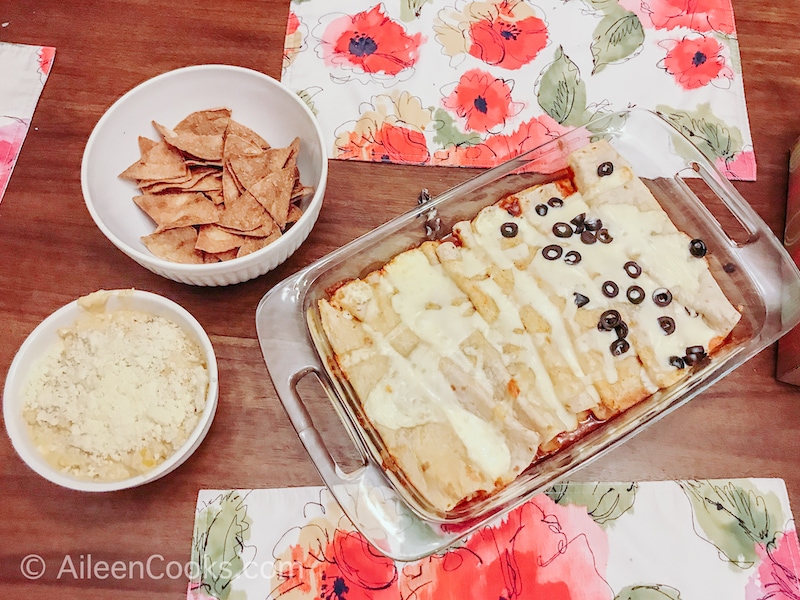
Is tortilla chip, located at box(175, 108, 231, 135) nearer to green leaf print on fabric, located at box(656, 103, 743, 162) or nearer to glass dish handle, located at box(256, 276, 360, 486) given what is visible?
glass dish handle, located at box(256, 276, 360, 486)

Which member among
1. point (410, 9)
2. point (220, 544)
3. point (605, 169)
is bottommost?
point (220, 544)

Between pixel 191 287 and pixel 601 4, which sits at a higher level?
pixel 601 4

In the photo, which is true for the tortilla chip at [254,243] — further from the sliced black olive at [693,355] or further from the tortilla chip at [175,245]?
the sliced black olive at [693,355]

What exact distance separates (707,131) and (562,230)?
584 millimetres

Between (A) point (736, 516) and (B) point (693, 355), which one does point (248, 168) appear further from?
(A) point (736, 516)

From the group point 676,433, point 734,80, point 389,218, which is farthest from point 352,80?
point 676,433

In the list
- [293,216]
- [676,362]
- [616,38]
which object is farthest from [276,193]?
[616,38]

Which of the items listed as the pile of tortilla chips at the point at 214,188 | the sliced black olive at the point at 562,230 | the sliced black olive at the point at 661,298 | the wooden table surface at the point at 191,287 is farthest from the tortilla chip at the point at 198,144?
the sliced black olive at the point at 661,298

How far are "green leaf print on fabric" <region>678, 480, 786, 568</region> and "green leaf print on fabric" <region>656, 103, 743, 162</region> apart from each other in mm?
779

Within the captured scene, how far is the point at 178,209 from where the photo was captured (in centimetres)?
131

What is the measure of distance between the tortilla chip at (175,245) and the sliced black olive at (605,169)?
859mm

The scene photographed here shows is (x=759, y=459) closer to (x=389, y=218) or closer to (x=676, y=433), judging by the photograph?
(x=676, y=433)

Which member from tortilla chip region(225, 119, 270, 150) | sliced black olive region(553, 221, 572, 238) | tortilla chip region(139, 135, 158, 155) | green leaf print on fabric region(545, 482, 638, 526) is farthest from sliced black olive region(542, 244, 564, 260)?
tortilla chip region(139, 135, 158, 155)

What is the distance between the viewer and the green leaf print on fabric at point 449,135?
4.99 ft
